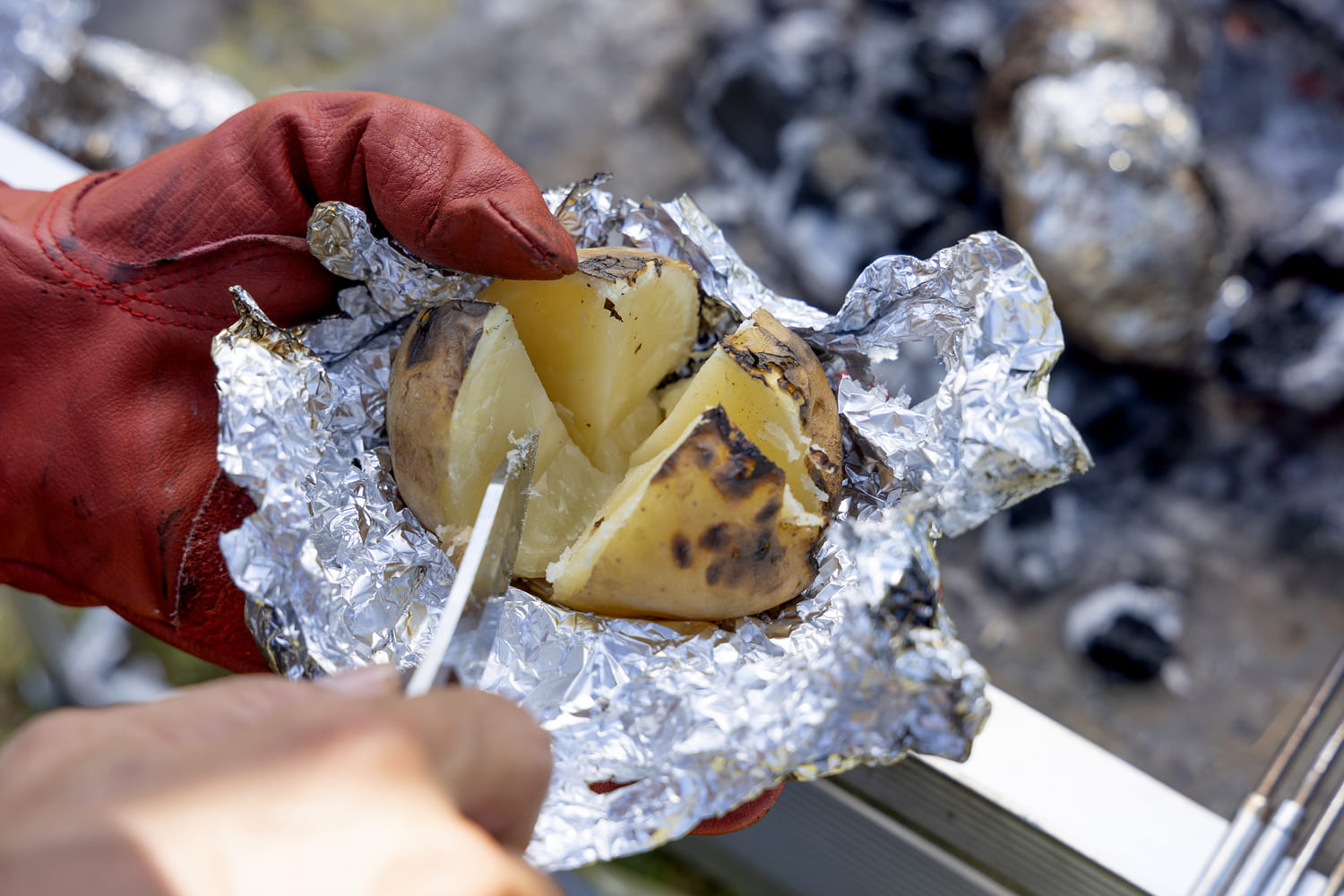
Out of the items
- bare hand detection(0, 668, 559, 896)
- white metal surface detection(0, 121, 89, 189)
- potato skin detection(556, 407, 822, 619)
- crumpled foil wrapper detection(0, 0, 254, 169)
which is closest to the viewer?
bare hand detection(0, 668, 559, 896)

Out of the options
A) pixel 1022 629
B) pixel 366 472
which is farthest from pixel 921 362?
pixel 366 472

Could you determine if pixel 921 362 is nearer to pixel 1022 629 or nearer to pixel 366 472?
pixel 1022 629

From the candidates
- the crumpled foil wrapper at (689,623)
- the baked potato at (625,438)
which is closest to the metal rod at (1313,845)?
the crumpled foil wrapper at (689,623)

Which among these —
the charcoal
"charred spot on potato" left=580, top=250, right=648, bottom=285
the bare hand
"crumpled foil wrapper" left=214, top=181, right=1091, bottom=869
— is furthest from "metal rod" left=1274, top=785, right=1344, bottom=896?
"charred spot on potato" left=580, top=250, right=648, bottom=285

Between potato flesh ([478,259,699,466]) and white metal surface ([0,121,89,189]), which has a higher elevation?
potato flesh ([478,259,699,466])

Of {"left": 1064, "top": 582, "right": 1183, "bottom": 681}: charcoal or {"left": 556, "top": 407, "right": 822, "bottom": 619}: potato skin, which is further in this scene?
{"left": 1064, "top": 582, "right": 1183, "bottom": 681}: charcoal

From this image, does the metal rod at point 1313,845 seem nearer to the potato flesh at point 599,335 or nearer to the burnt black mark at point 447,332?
the potato flesh at point 599,335

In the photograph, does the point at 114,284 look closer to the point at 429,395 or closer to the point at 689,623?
the point at 429,395

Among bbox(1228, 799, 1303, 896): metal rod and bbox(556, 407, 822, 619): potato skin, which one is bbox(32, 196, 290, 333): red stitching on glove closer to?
bbox(556, 407, 822, 619): potato skin
